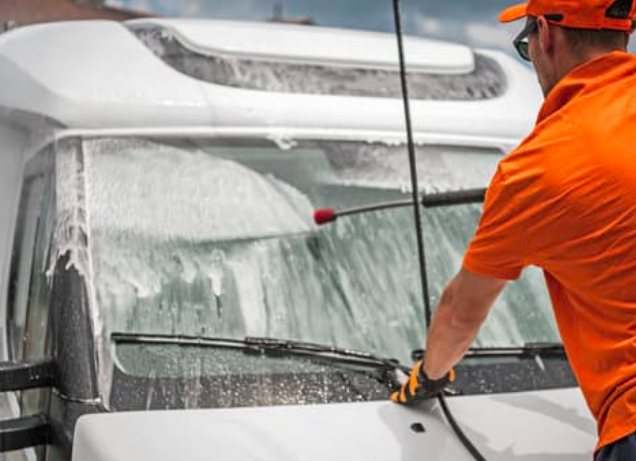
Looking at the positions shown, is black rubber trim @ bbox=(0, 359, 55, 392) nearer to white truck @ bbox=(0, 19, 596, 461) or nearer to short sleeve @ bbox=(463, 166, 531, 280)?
white truck @ bbox=(0, 19, 596, 461)

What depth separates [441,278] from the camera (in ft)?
8.64

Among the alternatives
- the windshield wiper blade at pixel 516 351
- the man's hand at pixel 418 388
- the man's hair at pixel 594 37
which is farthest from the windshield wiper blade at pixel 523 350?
the man's hair at pixel 594 37

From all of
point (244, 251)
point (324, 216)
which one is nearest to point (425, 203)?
point (324, 216)

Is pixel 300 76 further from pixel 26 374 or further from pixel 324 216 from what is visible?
pixel 26 374

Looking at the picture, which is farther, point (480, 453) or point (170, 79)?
point (170, 79)

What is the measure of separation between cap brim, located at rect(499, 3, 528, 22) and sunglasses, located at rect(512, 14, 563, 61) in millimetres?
26

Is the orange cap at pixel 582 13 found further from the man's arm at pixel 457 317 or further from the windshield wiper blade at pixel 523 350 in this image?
the windshield wiper blade at pixel 523 350

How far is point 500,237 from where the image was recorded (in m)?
1.69

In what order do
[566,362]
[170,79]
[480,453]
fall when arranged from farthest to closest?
[170,79] < [566,362] < [480,453]

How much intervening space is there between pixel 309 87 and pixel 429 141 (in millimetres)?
413

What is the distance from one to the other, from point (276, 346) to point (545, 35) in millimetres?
920

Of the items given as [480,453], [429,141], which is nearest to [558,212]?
[480,453]

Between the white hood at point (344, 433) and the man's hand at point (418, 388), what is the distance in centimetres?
2

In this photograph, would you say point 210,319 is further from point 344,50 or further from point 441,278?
point 344,50
